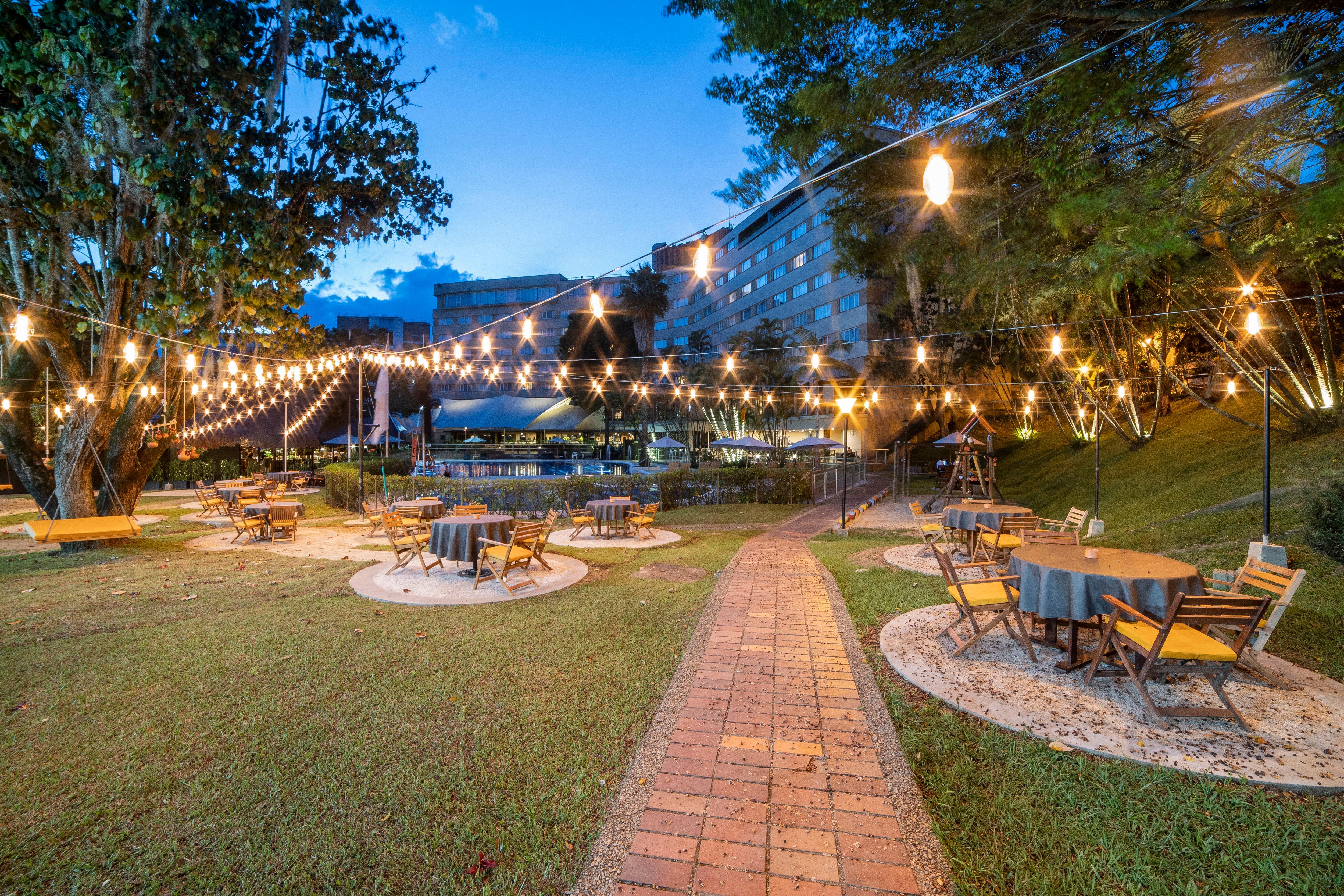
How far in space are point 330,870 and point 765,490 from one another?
1654 cm

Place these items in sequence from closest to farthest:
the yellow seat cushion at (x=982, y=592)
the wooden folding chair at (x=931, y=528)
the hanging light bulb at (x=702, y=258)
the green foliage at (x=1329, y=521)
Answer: the yellow seat cushion at (x=982, y=592), the hanging light bulb at (x=702, y=258), the green foliage at (x=1329, y=521), the wooden folding chair at (x=931, y=528)

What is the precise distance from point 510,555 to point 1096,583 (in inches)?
245

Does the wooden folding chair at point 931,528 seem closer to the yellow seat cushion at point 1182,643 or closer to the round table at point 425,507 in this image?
the yellow seat cushion at point 1182,643

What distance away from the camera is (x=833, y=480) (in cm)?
2206

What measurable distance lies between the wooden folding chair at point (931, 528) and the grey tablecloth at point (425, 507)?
9682 mm

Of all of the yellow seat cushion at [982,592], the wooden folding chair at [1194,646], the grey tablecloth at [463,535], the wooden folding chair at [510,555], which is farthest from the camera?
the grey tablecloth at [463,535]

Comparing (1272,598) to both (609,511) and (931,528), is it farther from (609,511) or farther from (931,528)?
(609,511)

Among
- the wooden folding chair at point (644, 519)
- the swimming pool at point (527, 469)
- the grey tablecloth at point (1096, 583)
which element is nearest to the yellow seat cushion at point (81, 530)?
the wooden folding chair at point (644, 519)

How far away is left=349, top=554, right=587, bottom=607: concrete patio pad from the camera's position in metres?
6.82

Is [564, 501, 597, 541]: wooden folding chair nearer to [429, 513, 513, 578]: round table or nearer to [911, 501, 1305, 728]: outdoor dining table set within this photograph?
[429, 513, 513, 578]: round table

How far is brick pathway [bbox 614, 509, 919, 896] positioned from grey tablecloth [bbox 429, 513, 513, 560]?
4.20 metres

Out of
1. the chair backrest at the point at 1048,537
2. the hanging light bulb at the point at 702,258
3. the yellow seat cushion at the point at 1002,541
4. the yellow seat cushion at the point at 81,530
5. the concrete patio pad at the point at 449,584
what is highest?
the hanging light bulb at the point at 702,258

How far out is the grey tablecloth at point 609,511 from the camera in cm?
1146

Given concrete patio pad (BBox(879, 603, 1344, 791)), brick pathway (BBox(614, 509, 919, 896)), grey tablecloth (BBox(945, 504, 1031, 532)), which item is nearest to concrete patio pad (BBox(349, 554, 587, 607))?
brick pathway (BBox(614, 509, 919, 896))
